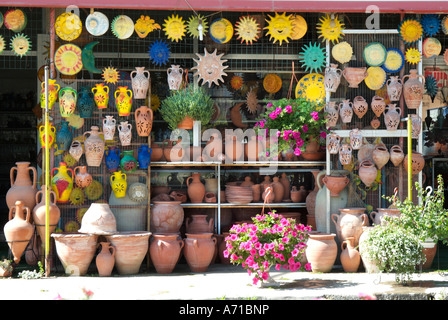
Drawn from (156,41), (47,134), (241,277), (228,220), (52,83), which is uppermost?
(156,41)

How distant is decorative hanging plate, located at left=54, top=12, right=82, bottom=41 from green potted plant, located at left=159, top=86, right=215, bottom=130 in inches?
60.0

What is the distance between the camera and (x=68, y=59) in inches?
330

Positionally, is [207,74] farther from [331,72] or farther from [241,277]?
[241,277]

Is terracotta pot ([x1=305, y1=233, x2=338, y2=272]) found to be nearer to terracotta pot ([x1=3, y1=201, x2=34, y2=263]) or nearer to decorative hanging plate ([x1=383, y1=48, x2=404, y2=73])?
decorative hanging plate ([x1=383, y1=48, x2=404, y2=73])

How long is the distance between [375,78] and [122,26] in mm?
Answer: 3549

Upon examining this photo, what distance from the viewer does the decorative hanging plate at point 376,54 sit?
8.62m

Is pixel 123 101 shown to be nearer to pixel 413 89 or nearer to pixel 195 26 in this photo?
pixel 195 26

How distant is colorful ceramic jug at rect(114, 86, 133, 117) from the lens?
27.6ft

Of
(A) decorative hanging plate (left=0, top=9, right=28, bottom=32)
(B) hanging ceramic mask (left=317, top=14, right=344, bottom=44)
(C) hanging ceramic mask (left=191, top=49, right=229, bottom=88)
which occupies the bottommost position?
(C) hanging ceramic mask (left=191, top=49, right=229, bottom=88)

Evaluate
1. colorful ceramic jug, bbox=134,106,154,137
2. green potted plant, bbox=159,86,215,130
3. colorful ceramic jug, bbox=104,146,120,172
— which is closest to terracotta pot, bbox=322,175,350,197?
green potted plant, bbox=159,86,215,130

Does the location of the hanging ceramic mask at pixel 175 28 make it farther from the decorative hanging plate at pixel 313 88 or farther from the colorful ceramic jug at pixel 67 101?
the decorative hanging plate at pixel 313 88

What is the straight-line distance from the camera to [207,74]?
917 centimetres
